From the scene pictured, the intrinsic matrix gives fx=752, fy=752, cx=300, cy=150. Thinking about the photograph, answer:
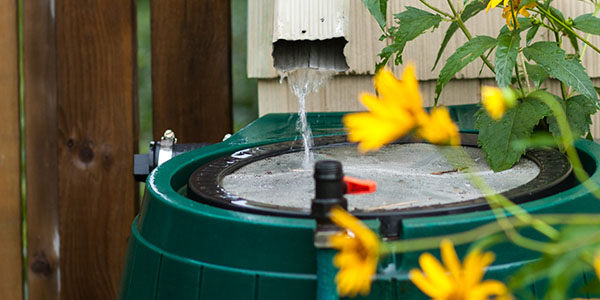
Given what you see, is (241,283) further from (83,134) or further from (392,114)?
(83,134)

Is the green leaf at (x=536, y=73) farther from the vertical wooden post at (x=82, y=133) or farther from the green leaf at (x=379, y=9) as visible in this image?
the vertical wooden post at (x=82, y=133)

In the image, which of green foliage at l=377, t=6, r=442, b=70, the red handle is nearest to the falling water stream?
green foliage at l=377, t=6, r=442, b=70

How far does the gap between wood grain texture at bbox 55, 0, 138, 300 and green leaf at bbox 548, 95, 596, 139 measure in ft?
3.86

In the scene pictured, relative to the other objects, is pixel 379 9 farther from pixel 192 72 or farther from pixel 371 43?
pixel 192 72

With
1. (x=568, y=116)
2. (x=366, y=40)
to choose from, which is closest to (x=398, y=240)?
(x=568, y=116)

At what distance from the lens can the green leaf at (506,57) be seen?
1.05 meters

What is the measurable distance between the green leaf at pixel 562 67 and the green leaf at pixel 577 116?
9cm

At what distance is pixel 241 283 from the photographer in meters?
0.85

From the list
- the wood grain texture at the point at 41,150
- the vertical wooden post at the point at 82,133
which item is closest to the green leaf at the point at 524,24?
the vertical wooden post at the point at 82,133

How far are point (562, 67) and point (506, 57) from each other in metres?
0.09

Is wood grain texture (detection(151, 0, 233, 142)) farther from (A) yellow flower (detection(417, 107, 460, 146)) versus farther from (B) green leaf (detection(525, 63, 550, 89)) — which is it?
(A) yellow flower (detection(417, 107, 460, 146))

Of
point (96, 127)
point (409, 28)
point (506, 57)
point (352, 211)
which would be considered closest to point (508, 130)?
point (506, 57)

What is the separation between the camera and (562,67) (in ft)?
3.62

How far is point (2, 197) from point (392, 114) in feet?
5.98
